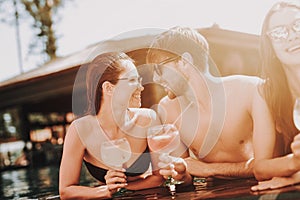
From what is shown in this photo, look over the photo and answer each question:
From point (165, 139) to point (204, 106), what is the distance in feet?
0.77

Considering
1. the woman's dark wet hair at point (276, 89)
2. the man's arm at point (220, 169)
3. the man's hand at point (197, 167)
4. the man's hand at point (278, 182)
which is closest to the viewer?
the man's hand at point (278, 182)

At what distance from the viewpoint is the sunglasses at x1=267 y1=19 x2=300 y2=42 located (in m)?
1.83

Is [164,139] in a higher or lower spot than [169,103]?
lower

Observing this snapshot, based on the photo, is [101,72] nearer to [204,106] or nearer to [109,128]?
[109,128]

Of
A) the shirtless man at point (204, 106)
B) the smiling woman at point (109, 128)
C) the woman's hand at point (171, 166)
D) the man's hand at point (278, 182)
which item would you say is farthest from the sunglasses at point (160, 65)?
the man's hand at point (278, 182)

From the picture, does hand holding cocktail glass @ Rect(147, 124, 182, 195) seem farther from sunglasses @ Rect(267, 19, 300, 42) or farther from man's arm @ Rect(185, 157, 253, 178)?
sunglasses @ Rect(267, 19, 300, 42)

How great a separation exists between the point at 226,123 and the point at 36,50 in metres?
12.4

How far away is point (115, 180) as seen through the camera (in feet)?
6.86

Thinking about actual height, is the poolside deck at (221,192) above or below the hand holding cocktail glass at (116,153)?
below

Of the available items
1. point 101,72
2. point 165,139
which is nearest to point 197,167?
point 165,139

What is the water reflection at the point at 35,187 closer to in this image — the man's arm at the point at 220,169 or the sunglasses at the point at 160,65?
the man's arm at the point at 220,169

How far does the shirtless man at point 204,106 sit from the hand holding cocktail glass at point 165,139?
0.06 meters

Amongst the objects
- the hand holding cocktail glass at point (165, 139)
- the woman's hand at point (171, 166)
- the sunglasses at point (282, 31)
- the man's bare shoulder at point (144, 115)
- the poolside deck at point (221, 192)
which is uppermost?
the sunglasses at point (282, 31)

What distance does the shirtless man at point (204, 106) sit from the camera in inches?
80.4
